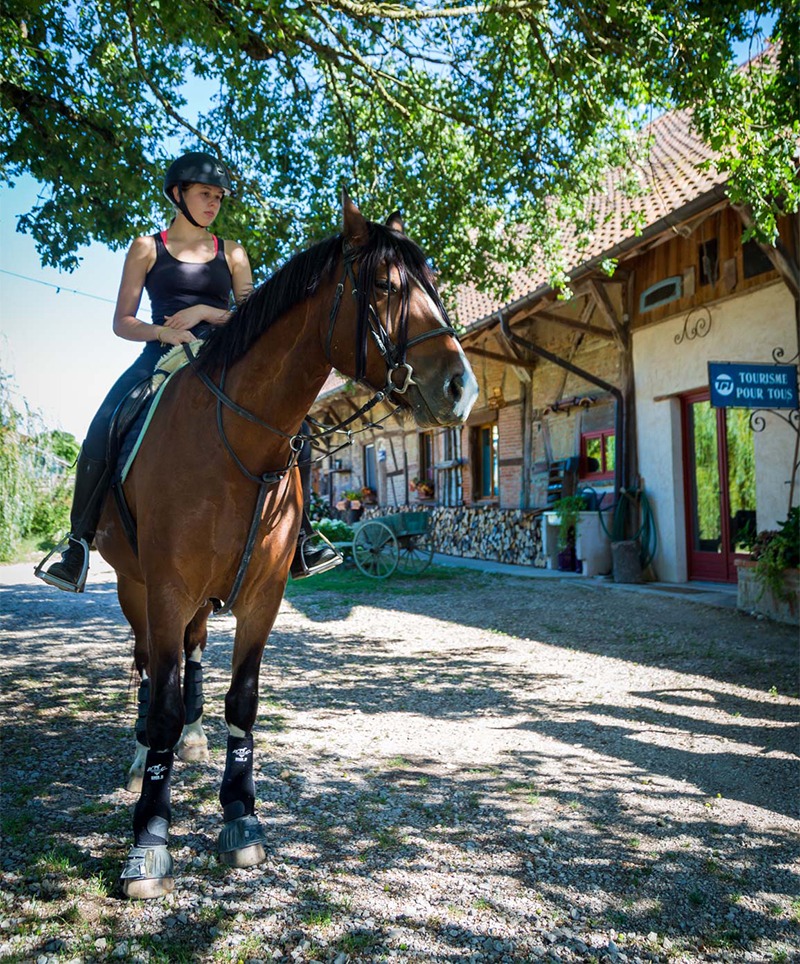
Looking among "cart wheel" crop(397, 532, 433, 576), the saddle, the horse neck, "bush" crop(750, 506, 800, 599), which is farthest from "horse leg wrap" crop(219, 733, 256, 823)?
"cart wheel" crop(397, 532, 433, 576)

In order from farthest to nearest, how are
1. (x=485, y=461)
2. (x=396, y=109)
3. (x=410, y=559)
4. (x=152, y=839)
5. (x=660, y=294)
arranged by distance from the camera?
(x=485, y=461), (x=410, y=559), (x=660, y=294), (x=396, y=109), (x=152, y=839)

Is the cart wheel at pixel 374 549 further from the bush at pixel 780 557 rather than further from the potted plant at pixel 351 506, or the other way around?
the potted plant at pixel 351 506

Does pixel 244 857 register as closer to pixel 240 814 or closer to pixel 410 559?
pixel 240 814

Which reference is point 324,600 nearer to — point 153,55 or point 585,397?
point 585,397

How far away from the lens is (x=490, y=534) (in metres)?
14.2

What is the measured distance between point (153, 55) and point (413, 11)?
7.80 ft

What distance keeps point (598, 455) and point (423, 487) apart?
20.4 ft

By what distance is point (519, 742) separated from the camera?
3928 millimetres

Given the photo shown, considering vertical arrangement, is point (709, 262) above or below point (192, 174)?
above

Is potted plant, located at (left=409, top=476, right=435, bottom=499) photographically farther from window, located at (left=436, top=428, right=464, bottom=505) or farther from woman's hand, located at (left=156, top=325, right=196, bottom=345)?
woman's hand, located at (left=156, top=325, right=196, bottom=345)

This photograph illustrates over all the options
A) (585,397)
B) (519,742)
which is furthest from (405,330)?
(585,397)

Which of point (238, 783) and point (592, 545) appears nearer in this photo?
point (238, 783)

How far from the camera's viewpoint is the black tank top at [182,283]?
2971 mm

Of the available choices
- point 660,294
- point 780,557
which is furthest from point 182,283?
point 660,294
